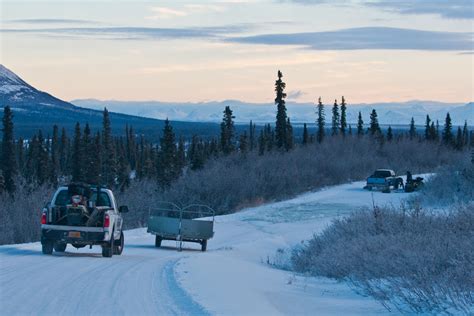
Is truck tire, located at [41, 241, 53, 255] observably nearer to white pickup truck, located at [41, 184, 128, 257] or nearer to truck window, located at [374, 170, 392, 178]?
white pickup truck, located at [41, 184, 128, 257]

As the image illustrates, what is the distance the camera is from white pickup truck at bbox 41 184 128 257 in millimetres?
21766

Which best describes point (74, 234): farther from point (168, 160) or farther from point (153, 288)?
point (168, 160)

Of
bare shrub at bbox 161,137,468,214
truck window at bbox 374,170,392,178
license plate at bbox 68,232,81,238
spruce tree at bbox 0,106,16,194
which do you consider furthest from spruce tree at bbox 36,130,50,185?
license plate at bbox 68,232,81,238

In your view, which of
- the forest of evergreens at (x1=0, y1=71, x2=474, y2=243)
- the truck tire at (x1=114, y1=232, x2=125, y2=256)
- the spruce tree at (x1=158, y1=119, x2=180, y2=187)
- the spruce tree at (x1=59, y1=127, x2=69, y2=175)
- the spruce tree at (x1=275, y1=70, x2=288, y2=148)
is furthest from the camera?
the spruce tree at (x1=59, y1=127, x2=69, y2=175)

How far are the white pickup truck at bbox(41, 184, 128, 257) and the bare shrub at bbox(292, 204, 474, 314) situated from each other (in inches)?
203

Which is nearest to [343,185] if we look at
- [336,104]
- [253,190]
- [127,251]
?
[253,190]

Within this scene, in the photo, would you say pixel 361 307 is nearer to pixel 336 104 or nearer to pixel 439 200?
pixel 439 200

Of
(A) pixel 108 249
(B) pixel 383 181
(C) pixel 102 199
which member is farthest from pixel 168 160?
(A) pixel 108 249

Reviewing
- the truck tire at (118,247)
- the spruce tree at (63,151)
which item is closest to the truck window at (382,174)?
the truck tire at (118,247)

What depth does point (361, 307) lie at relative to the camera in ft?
44.8

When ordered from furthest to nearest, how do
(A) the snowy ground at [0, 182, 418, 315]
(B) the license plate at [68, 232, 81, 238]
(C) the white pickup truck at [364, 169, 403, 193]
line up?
(C) the white pickup truck at [364, 169, 403, 193], (B) the license plate at [68, 232, 81, 238], (A) the snowy ground at [0, 182, 418, 315]

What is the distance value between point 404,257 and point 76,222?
900cm

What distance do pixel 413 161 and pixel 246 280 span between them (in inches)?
3296

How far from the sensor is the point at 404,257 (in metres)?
16.8
